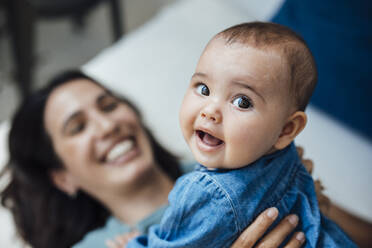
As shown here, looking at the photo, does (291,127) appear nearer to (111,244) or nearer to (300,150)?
(300,150)

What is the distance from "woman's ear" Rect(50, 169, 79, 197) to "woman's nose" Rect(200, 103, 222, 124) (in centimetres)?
60

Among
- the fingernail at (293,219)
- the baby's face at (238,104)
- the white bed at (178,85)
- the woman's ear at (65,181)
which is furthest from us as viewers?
the woman's ear at (65,181)

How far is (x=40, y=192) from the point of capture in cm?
99

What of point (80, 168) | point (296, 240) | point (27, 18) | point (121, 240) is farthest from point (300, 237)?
point (27, 18)

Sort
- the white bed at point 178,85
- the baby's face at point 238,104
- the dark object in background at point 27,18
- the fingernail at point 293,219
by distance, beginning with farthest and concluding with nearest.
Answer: the dark object in background at point 27,18 → the white bed at point 178,85 → the fingernail at point 293,219 → the baby's face at point 238,104

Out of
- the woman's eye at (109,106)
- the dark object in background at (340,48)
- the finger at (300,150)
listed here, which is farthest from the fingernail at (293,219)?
the woman's eye at (109,106)

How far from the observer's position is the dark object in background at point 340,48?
77 centimetres

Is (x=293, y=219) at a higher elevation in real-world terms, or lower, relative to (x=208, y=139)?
lower

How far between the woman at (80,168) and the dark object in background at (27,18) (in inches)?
25.6

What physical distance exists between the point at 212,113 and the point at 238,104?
0.03 metres

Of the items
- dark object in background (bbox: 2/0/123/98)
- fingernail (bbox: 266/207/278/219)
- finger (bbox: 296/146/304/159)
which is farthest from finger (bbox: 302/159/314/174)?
dark object in background (bbox: 2/0/123/98)

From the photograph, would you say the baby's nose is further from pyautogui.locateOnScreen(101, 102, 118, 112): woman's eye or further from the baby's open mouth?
pyautogui.locateOnScreen(101, 102, 118, 112): woman's eye

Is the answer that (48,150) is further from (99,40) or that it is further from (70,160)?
(99,40)

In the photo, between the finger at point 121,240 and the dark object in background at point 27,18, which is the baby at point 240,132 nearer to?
the finger at point 121,240
